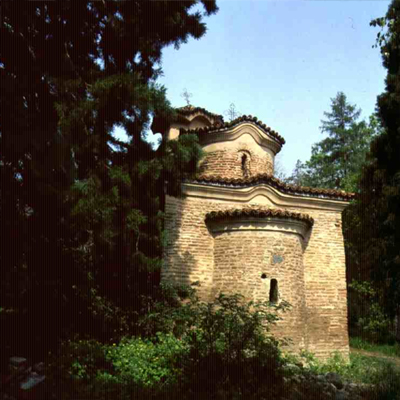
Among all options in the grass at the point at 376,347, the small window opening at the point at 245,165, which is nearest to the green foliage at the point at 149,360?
the small window opening at the point at 245,165

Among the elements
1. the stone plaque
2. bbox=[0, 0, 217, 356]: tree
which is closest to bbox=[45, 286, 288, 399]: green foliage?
bbox=[0, 0, 217, 356]: tree

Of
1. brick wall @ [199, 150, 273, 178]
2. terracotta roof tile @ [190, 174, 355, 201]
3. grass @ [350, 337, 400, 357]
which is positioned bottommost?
grass @ [350, 337, 400, 357]

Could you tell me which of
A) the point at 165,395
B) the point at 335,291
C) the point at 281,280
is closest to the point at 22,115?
the point at 165,395

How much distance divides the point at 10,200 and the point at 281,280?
6.32 m

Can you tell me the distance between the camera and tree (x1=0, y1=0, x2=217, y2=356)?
16.1ft

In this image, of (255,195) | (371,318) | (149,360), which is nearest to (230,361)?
(149,360)

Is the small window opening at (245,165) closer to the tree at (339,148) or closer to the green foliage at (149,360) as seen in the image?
the green foliage at (149,360)

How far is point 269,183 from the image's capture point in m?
9.90

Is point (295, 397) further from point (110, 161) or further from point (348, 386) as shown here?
point (110, 161)

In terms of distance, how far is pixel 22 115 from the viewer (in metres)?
3.66

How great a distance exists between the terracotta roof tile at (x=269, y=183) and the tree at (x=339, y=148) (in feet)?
42.2

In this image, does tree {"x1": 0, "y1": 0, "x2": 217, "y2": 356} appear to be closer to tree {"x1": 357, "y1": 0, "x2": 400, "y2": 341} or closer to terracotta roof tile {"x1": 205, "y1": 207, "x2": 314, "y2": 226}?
terracotta roof tile {"x1": 205, "y1": 207, "x2": 314, "y2": 226}

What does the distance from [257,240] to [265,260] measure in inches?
19.1

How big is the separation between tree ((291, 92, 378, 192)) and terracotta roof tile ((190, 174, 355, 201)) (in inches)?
506
